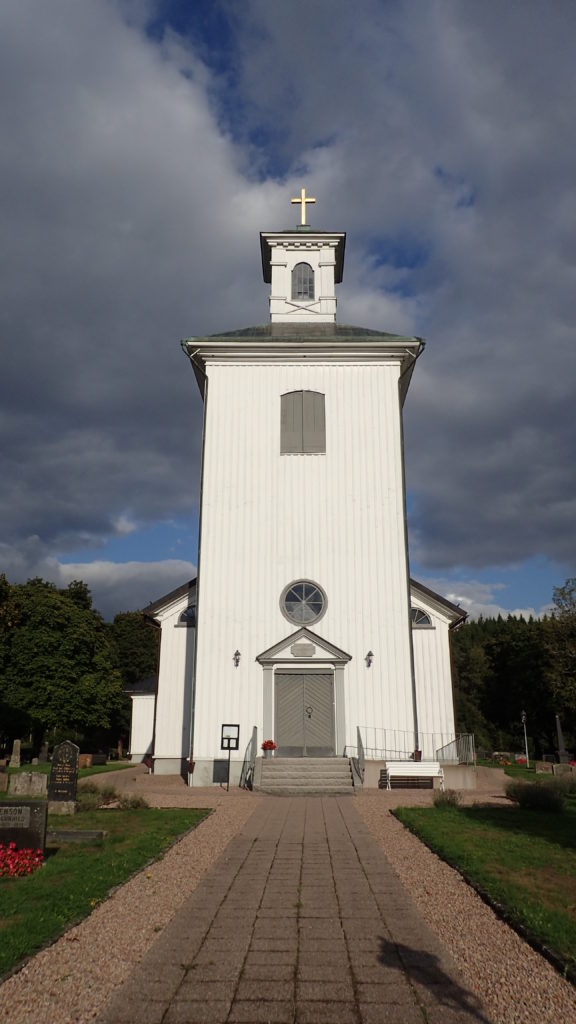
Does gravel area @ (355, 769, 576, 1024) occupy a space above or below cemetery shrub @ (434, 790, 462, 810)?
below

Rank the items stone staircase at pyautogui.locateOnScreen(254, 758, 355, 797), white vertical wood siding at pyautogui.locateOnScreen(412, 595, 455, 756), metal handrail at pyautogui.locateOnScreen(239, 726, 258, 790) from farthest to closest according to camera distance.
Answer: white vertical wood siding at pyautogui.locateOnScreen(412, 595, 455, 756) < metal handrail at pyautogui.locateOnScreen(239, 726, 258, 790) < stone staircase at pyautogui.locateOnScreen(254, 758, 355, 797)

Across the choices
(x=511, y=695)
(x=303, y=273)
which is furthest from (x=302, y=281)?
(x=511, y=695)

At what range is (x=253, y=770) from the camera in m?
18.2

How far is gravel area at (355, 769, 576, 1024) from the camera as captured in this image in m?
4.36

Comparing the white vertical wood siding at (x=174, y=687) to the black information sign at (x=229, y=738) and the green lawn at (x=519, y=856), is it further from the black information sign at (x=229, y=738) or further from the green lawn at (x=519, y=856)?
the green lawn at (x=519, y=856)

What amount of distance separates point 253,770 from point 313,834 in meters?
7.80

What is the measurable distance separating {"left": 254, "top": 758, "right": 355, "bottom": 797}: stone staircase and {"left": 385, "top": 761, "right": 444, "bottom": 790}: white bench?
1038 millimetres

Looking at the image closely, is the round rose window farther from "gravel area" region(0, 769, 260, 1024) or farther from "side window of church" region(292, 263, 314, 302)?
"side window of church" region(292, 263, 314, 302)

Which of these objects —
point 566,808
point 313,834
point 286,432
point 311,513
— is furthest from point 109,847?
point 286,432

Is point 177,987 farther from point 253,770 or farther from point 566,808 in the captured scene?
point 253,770

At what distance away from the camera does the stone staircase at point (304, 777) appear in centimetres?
1694

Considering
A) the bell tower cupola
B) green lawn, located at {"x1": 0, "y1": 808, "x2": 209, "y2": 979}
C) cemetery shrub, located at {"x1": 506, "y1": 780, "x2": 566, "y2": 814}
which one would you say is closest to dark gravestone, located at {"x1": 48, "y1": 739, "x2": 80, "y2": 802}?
green lawn, located at {"x1": 0, "y1": 808, "x2": 209, "y2": 979}

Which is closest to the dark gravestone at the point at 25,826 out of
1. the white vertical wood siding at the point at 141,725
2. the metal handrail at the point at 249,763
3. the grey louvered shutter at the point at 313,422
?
the metal handrail at the point at 249,763

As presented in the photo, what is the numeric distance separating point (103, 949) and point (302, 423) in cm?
1756
